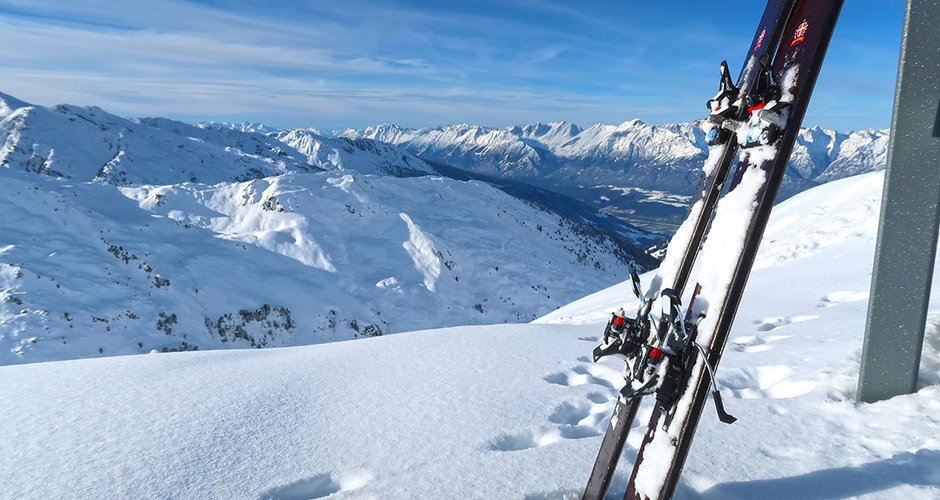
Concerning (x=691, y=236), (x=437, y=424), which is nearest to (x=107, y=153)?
(x=437, y=424)

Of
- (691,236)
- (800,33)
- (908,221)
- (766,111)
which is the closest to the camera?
(766,111)

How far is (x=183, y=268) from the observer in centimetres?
3906

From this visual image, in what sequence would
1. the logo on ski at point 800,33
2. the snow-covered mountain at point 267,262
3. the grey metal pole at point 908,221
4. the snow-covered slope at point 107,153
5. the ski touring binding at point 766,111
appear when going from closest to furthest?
the ski touring binding at point 766,111
the logo on ski at point 800,33
the grey metal pole at point 908,221
the snow-covered mountain at point 267,262
the snow-covered slope at point 107,153

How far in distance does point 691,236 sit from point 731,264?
517 mm

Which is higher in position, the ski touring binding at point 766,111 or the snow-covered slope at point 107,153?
the ski touring binding at point 766,111

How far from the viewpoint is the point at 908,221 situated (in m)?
3.43

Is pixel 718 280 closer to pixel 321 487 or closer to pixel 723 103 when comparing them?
pixel 723 103

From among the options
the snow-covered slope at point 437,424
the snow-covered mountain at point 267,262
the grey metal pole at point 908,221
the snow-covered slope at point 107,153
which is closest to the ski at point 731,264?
the snow-covered slope at point 437,424

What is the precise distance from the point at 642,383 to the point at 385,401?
2648 mm

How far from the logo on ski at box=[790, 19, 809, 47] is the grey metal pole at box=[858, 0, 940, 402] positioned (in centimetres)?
90

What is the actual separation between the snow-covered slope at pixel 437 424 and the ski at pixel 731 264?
1.79 ft

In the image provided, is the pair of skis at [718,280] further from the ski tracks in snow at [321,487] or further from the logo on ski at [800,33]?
the ski tracks in snow at [321,487]

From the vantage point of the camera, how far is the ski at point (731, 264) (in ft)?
8.98

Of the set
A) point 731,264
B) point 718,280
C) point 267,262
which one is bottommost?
point 267,262
